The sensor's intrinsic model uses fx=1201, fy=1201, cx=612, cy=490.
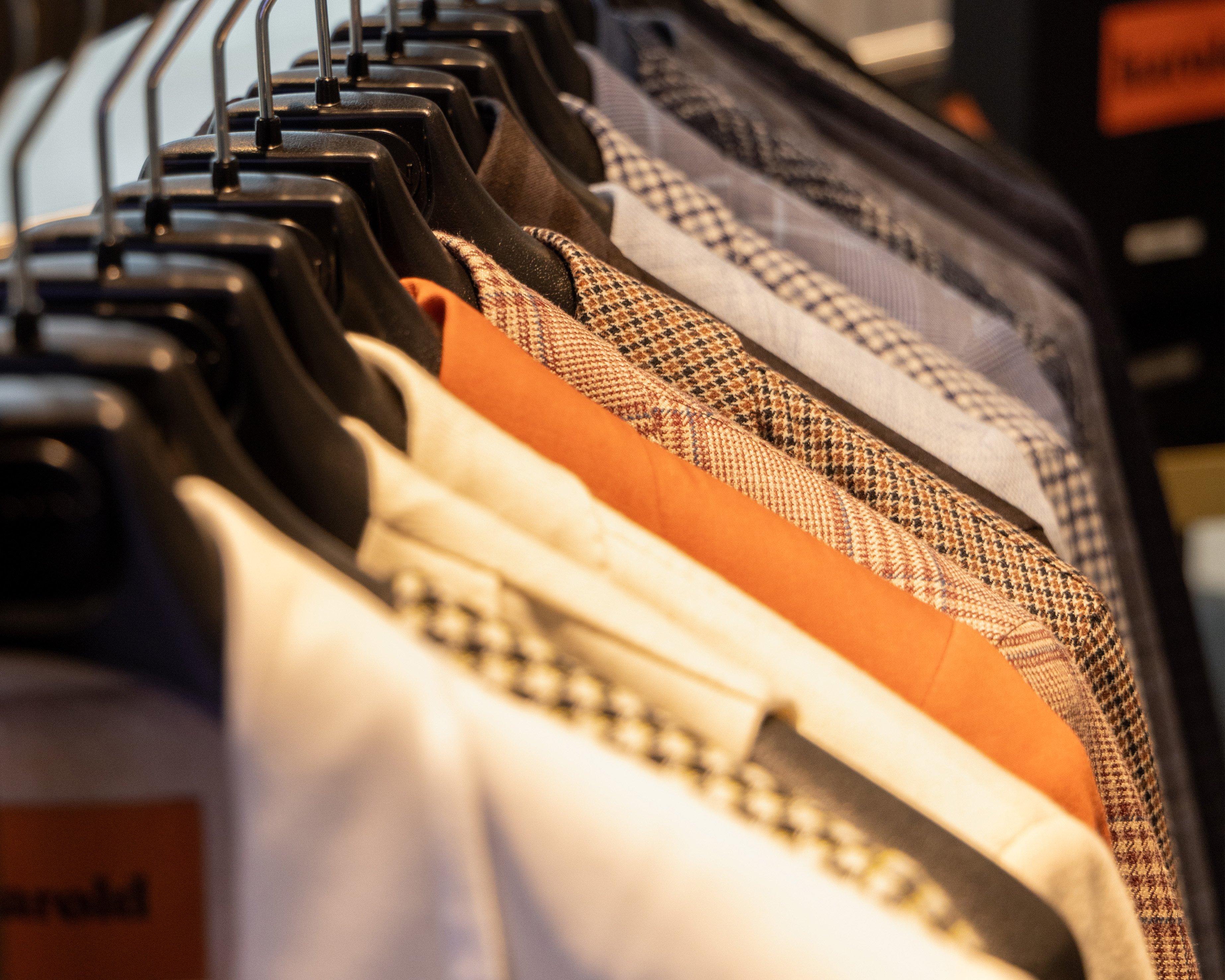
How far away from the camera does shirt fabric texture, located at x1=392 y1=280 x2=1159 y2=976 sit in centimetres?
36

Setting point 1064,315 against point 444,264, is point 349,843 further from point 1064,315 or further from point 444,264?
point 1064,315

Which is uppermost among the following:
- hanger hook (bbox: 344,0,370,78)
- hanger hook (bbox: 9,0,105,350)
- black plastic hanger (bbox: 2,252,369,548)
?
hanger hook (bbox: 344,0,370,78)

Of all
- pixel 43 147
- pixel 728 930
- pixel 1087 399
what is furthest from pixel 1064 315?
pixel 43 147

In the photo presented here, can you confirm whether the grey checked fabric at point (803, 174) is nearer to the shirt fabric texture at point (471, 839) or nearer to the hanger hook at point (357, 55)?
the hanger hook at point (357, 55)

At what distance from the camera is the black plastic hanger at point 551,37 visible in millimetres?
695

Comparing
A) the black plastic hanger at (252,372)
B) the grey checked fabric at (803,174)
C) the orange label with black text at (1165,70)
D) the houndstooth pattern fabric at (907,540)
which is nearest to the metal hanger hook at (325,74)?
the houndstooth pattern fabric at (907,540)

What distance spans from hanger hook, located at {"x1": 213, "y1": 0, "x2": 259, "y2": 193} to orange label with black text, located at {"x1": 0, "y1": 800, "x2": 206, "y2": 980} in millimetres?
215

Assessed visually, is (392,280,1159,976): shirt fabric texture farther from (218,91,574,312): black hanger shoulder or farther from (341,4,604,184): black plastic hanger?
(341,4,604,184): black plastic hanger

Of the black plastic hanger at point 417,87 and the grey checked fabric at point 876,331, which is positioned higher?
the black plastic hanger at point 417,87

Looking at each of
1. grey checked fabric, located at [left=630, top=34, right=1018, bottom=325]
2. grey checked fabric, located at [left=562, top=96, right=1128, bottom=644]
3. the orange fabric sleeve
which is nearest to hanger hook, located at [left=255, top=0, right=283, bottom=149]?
the orange fabric sleeve

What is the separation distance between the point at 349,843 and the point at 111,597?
0.08 metres

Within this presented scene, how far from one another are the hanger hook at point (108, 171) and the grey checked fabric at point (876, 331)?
31 cm

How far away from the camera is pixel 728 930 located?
0.28 meters

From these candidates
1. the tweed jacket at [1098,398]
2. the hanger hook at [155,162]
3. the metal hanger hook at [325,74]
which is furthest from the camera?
the tweed jacket at [1098,398]
